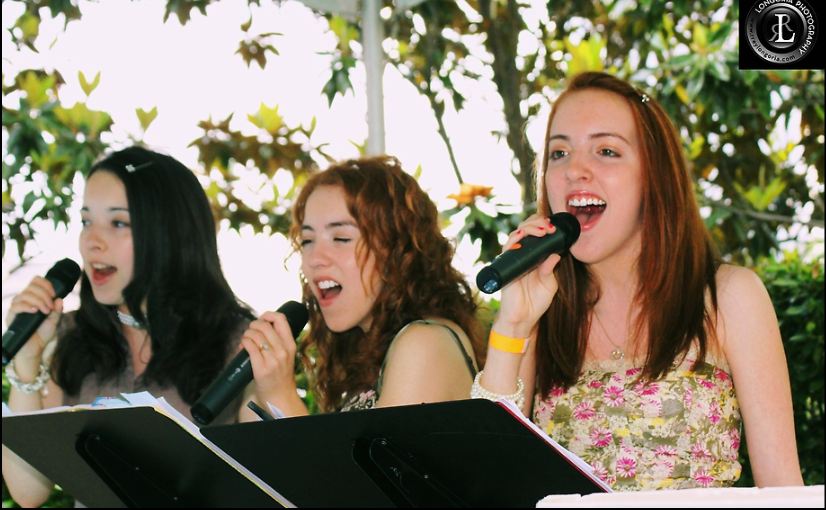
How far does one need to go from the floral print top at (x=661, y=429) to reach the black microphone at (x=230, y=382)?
2.11ft

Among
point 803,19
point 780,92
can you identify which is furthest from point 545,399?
point 780,92

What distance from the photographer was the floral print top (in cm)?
224

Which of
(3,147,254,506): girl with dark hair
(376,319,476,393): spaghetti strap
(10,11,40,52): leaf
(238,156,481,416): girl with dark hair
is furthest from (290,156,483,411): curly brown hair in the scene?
(10,11,40,52): leaf

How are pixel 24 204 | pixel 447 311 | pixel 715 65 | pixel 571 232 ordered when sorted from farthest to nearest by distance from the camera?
pixel 24 204
pixel 715 65
pixel 447 311
pixel 571 232

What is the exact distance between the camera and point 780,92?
4223 millimetres

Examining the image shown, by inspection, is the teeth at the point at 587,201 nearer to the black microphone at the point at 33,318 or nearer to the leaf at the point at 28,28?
the black microphone at the point at 33,318

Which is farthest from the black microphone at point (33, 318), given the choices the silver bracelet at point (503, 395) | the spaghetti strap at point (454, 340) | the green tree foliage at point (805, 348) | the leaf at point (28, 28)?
the green tree foliage at point (805, 348)

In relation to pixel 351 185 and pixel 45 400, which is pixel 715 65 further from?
pixel 45 400

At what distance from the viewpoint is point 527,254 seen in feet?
6.76

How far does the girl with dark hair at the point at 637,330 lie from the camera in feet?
7.29

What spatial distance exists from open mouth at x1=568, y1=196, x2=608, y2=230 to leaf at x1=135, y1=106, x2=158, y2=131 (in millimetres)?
2539

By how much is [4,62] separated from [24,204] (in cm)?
90

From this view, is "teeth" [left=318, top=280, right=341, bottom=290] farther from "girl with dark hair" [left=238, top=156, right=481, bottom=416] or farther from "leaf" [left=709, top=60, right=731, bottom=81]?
"leaf" [left=709, top=60, right=731, bottom=81]

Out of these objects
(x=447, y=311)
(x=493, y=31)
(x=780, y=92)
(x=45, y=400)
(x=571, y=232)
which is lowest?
(x=45, y=400)
